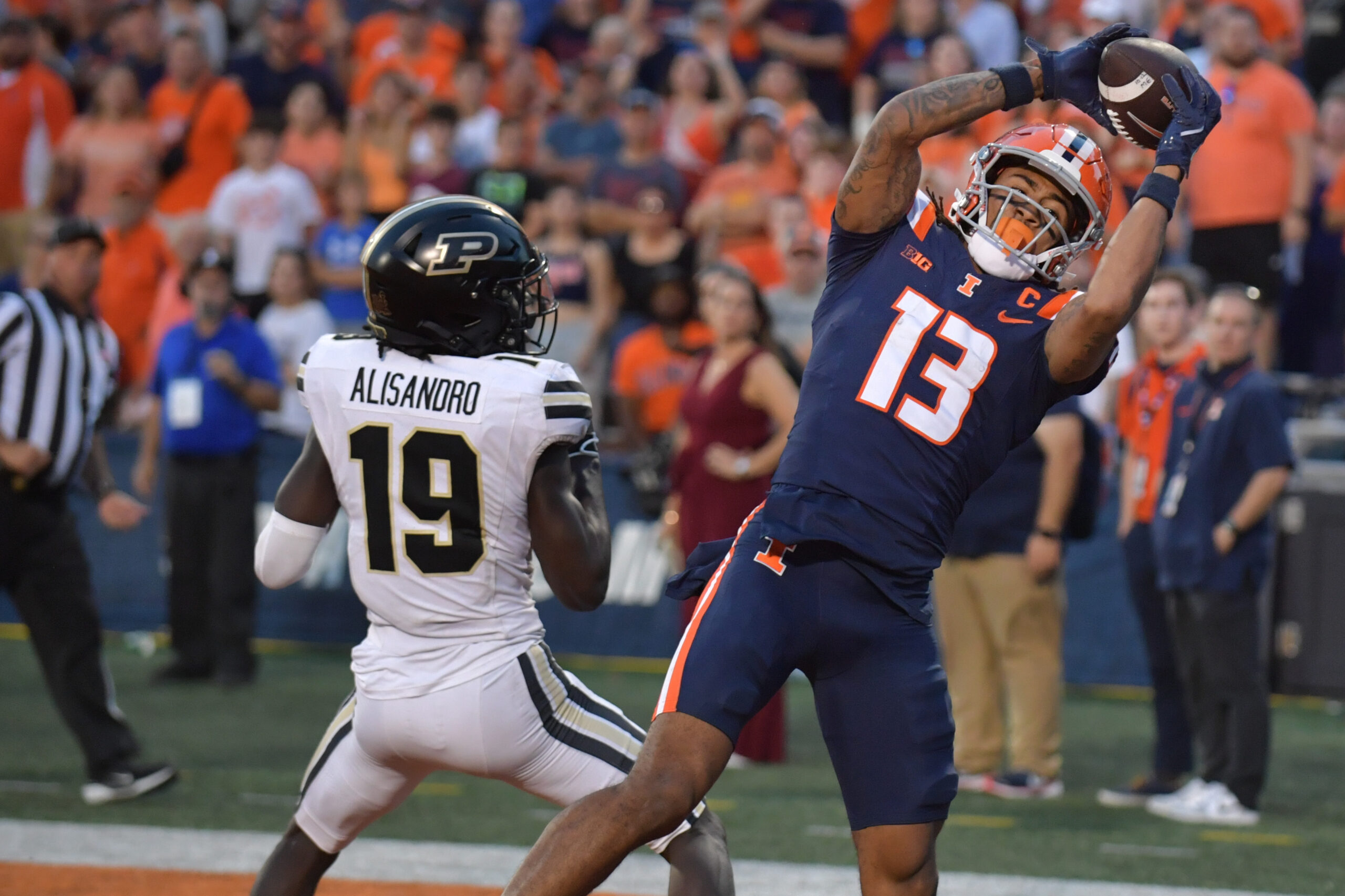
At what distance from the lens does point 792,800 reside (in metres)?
6.39

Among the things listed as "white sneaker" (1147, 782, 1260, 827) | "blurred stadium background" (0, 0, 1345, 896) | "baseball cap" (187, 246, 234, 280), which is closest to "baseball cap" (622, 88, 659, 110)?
"blurred stadium background" (0, 0, 1345, 896)

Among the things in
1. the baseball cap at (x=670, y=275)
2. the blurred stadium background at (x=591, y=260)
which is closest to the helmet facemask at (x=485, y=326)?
the blurred stadium background at (x=591, y=260)

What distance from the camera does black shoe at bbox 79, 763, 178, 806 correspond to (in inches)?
241

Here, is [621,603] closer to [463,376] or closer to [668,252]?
[668,252]

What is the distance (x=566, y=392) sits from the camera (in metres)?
3.45

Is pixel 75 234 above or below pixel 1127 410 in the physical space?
above

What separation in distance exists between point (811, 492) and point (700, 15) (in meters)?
9.82

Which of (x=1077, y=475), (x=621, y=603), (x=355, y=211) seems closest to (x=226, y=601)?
(x=621, y=603)

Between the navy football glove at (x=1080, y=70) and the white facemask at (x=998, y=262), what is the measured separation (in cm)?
32

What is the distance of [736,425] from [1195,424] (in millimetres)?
1911

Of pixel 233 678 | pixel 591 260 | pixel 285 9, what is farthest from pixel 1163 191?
pixel 285 9

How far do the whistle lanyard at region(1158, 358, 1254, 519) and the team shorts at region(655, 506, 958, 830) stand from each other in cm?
343

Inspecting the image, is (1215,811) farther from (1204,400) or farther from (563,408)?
(563,408)

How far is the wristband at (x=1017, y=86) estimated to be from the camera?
330cm
